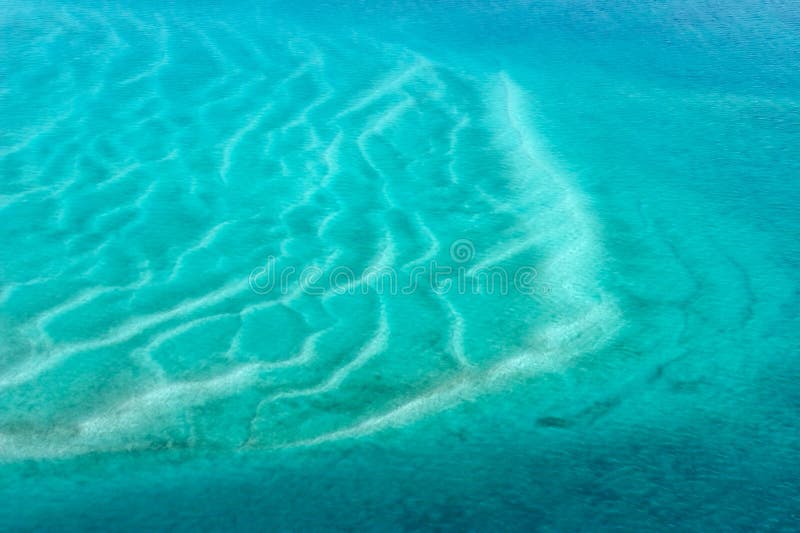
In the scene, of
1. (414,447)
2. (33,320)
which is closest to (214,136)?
(33,320)

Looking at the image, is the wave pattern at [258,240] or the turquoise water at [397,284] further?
the wave pattern at [258,240]

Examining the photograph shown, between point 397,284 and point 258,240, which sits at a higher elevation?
point 258,240

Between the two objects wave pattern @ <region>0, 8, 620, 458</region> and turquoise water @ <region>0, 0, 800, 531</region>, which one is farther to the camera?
wave pattern @ <region>0, 8, 620, 458</region>

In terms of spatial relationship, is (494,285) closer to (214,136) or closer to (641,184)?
(641,184)
